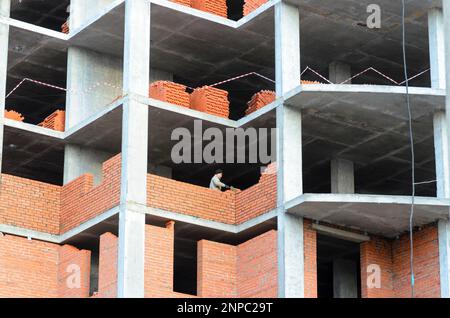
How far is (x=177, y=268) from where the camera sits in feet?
174

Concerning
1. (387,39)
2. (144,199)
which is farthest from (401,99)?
(144,199)

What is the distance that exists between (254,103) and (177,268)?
6549 millimetres

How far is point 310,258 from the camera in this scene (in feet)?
151

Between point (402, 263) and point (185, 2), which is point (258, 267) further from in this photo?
point (185, 2)

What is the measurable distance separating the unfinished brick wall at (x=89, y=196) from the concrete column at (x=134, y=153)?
1.48 feet

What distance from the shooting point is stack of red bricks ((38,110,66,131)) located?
165ft

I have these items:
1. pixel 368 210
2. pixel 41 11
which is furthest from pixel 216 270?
pixel 41 11

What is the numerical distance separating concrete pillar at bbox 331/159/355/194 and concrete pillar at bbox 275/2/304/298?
298cm

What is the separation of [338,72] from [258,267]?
280 inches

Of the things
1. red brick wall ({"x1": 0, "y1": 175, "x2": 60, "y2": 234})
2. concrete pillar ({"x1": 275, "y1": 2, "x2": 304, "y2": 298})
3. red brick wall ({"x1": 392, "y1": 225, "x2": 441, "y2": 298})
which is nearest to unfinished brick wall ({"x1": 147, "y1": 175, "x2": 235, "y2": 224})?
concrete pillar ({"x1": 275, "y1": 2, "x2": 304, "y2": 298})

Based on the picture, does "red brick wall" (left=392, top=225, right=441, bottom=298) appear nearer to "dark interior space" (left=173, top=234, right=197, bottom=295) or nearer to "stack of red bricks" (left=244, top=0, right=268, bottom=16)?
"dark interior space" (left=173, top=234, right=197, bottom=295)

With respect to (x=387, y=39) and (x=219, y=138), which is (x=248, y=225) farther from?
(x=387, y=39)

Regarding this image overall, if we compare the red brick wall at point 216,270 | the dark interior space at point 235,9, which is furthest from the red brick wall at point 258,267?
the dark interior space at point 235,9

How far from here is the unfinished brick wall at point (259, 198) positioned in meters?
46.6
